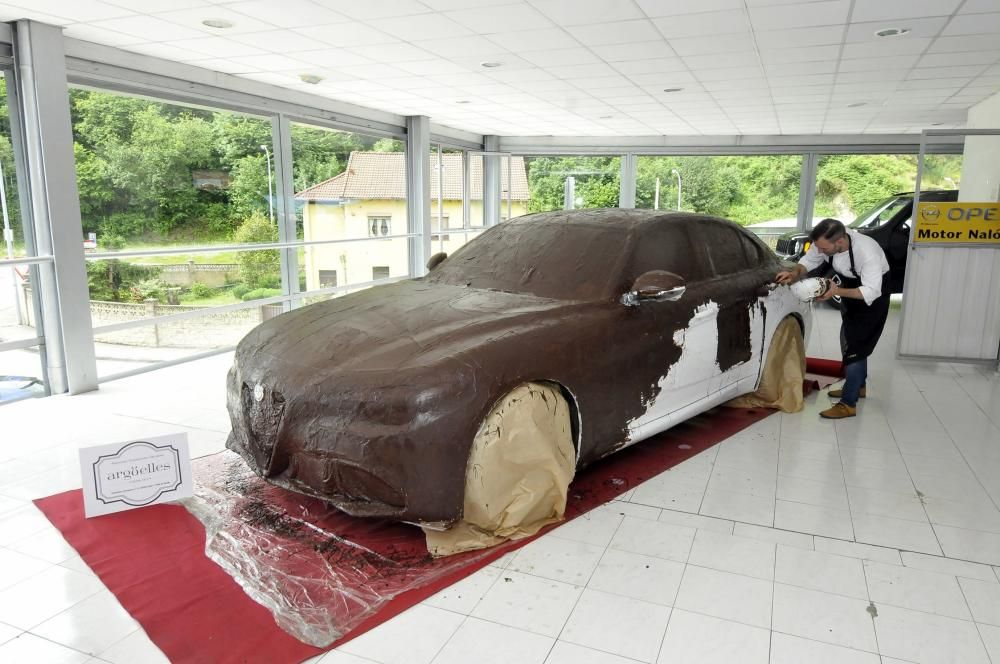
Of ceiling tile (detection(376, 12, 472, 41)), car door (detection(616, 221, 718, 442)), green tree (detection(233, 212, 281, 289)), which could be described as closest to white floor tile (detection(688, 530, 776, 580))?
car door (detection(616, 221, 718, 442))

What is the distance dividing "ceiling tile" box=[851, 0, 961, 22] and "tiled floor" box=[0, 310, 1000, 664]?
2892 millimetres

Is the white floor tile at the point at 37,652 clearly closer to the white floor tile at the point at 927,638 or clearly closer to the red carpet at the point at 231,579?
the red carpet at the point at 231,579

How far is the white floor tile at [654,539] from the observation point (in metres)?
2.83

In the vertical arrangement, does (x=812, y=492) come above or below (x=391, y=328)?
below

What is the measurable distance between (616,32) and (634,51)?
2.30 feet

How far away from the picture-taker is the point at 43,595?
2533 millimetres

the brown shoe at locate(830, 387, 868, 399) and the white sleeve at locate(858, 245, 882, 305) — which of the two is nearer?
the white sleeve at locate(858, 245, 882, 305)

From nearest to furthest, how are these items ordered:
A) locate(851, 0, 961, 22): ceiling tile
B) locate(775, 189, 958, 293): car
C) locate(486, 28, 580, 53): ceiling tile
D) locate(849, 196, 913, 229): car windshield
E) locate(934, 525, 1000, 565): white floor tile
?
locate(934, 525, 1000, 565): white floor tile
locate(851, 0, 961, 22): ceiling tile
locate(486, 28, 580, 53): ceiling tile
locate(775, 189, 958, 293): car
locate(849, 196, 913, 229): car windshield

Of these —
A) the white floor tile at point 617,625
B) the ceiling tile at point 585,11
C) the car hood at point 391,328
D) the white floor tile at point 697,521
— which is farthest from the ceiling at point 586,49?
the white floor tile at point 617,625

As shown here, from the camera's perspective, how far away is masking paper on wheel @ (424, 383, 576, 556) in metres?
2.73

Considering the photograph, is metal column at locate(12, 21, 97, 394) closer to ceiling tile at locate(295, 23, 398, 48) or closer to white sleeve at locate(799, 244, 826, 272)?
ceiling tile at locate(295, 23, 398, 48)

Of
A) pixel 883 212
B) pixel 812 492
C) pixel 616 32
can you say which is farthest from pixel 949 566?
pixel 883 212

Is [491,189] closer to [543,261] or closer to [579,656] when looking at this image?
[543,261]

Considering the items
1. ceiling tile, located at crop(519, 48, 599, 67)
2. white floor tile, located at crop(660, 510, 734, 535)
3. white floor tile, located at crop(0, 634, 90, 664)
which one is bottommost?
white floor tile, located at crop(0, 634, 90, 664)
